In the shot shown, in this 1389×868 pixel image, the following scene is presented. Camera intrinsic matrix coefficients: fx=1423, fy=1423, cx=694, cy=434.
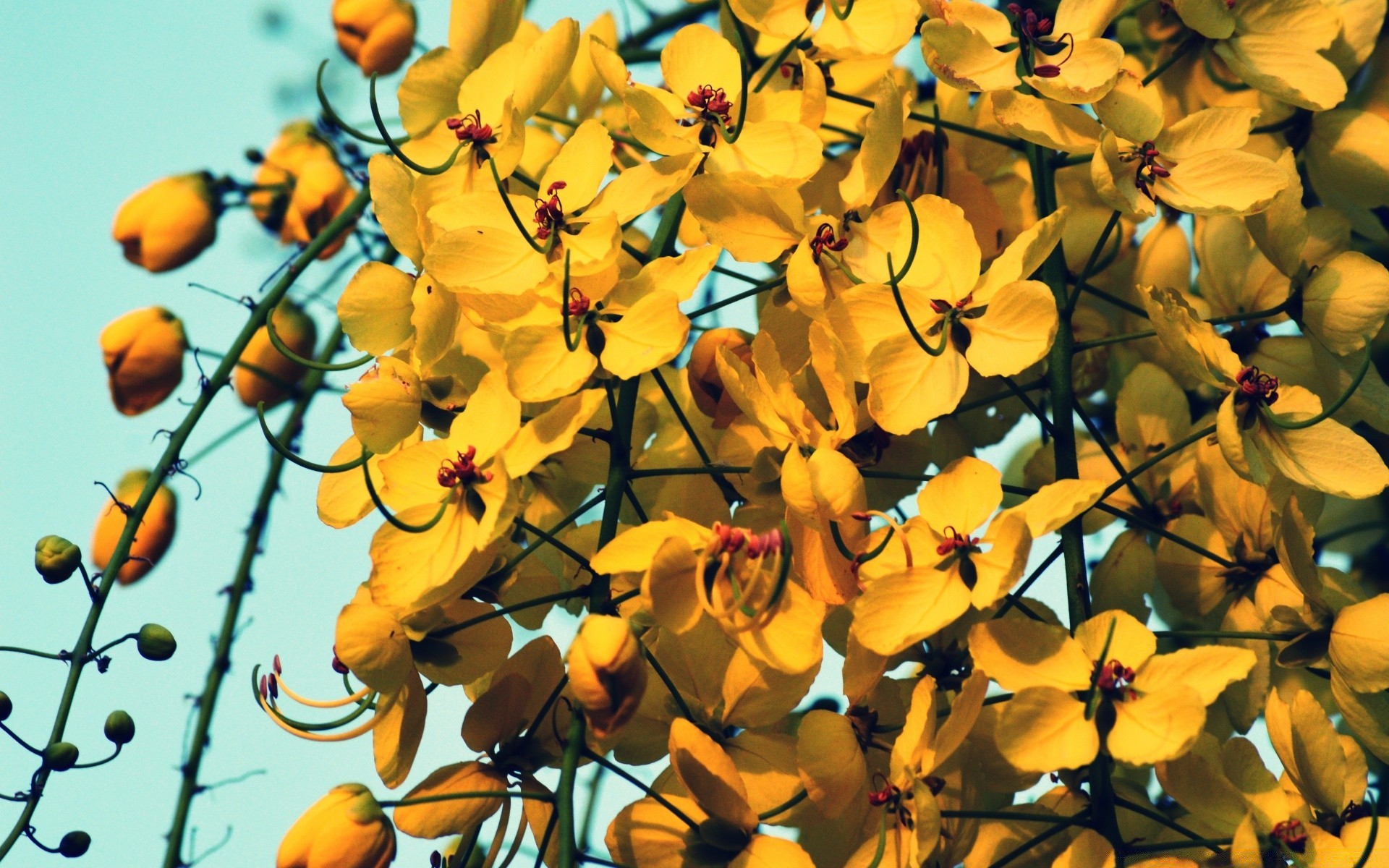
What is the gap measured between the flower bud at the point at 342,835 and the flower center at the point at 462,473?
167mm

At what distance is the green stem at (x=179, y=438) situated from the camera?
2.89 ft

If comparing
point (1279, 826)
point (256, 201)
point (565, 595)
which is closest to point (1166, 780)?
point (1279, 826)

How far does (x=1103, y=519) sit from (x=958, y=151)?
11.0 inches

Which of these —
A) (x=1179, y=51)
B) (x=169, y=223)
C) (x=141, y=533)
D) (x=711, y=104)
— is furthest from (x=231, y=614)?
(x=1179, y=51)

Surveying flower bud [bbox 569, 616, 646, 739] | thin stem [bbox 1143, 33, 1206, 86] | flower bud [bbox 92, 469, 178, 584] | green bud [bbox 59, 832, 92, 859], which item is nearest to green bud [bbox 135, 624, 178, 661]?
green bud [bbox 59, 832, 92, 859]

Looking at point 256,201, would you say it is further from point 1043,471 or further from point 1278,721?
point 1278,721

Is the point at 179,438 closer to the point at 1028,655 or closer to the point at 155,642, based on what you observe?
the point at 155,642

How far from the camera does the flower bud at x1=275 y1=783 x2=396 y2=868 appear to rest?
73 centimetres

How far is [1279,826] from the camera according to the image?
2.34 feet

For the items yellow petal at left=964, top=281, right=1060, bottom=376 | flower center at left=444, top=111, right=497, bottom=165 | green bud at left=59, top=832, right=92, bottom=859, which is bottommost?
yellow petal at left=964, top=281, right=1060, bottom=376

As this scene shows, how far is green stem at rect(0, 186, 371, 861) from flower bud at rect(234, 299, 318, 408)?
3.3 inches

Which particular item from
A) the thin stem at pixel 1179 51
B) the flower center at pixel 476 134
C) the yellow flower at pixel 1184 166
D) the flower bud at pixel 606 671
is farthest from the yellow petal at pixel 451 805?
the thin stem at pixel 1179 51

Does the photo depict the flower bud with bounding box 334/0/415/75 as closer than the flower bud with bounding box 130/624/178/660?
No

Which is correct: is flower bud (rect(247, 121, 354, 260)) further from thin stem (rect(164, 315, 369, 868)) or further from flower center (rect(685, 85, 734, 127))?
flower center (rect(685, 85, 734, 127))
